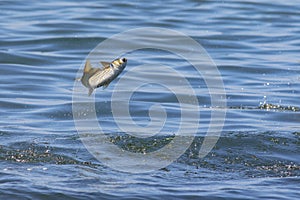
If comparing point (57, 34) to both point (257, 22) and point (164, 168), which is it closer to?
point (257, 22)

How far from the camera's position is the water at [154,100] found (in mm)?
7527

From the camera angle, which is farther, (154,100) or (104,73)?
(154,100)

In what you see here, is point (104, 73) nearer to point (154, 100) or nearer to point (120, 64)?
point (120, 64)

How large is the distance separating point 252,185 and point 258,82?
16.7 ft

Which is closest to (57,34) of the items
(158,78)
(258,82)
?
(158,78)

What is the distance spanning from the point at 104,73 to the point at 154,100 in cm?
476

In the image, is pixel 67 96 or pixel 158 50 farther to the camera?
pixel 158 50

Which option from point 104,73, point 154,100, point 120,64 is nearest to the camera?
point 120,64

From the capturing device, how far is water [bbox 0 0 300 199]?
296 inches

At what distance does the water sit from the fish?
3.11 ft

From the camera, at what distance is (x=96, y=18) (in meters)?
17.4

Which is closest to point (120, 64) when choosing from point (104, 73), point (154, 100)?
point (104, 73)

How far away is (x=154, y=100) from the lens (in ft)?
37.4

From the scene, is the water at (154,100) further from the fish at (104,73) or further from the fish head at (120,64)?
the fish head at (120,64)
